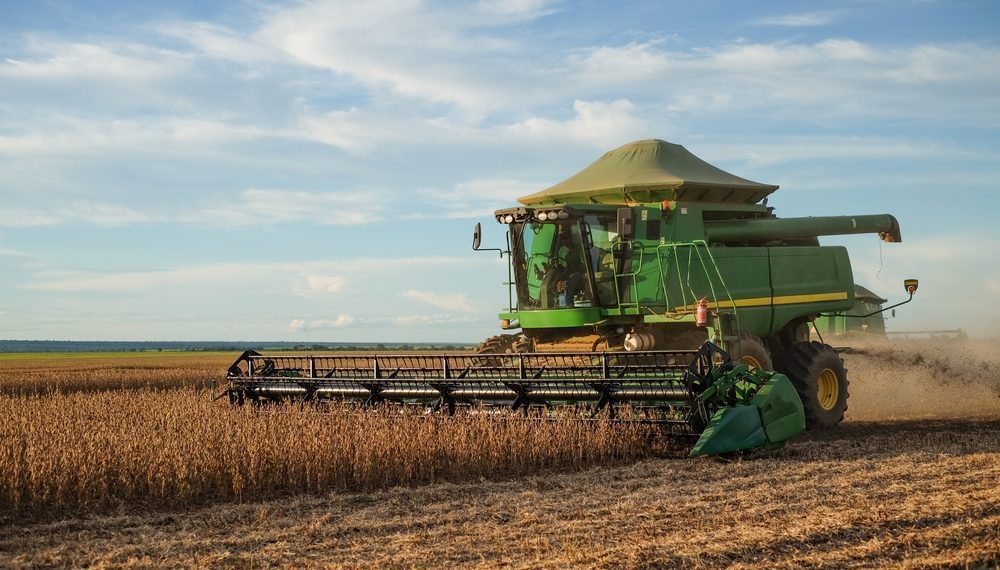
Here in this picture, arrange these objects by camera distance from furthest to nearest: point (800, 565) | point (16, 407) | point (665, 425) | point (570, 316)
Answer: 1. point (16, 407)
2. point (570, 316)
3. point (665, 425)
4. point (800, 565)

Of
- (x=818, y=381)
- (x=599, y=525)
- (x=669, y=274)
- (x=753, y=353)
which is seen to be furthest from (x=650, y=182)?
(x=599, y=525)

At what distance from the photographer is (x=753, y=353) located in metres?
9.97

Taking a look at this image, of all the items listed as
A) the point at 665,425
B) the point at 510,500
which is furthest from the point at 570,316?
the point at 510,500

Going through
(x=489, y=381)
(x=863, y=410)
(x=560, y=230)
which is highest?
(x=560, y=230)

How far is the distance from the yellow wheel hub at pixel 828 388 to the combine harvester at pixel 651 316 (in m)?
0.01

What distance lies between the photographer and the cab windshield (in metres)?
10.2

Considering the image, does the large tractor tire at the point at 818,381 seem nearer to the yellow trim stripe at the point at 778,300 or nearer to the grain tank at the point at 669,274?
the grain tank at the point at 669,274

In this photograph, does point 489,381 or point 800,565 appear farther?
point 489,381

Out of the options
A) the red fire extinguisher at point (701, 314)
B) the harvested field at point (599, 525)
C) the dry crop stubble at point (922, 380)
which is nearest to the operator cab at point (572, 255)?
the red fire extinguisher at point (701, 314)

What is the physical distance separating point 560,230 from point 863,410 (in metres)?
5.23

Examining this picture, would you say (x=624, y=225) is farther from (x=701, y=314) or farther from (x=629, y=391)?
(x=629, y=391)

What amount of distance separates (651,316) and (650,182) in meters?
1.75

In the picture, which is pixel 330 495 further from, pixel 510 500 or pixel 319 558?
pixel 319 558

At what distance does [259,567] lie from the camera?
4527 millimetres
